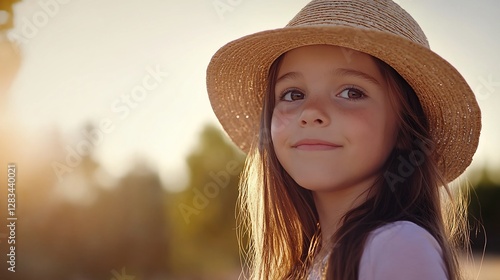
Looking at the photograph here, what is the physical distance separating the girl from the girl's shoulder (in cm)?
2

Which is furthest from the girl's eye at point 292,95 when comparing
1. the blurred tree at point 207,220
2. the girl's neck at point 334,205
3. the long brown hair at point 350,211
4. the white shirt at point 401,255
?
the blurred tree at point 207,220

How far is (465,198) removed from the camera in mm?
2305

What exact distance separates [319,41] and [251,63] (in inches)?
16.4

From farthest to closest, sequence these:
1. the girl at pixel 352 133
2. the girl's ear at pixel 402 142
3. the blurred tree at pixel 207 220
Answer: the blurred tree at pixel 207 220 < the girl's ear at pixel 402 142 < the girl at pixel 352 133

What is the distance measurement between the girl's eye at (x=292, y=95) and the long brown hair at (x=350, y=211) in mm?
110

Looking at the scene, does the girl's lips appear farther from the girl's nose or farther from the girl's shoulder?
the girl's shoulder

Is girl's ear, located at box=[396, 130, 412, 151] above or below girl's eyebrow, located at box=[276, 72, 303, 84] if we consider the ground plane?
below

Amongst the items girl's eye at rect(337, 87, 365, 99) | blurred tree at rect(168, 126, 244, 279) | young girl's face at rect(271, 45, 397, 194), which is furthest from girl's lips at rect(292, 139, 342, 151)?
blurred tree at rect(168, 126, 244, 279)

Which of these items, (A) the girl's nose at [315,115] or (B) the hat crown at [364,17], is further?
(B) the hat crown at [364,17]

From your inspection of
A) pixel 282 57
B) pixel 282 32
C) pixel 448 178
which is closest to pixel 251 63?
pixel 282 57

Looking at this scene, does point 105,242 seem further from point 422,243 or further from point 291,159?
point 422,243

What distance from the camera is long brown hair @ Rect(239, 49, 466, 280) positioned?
1637mm

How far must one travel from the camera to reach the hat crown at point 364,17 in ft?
6.36

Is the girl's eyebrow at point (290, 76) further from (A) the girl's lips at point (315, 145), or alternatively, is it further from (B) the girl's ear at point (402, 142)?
(B) the girl's ear at point (402, 142)
